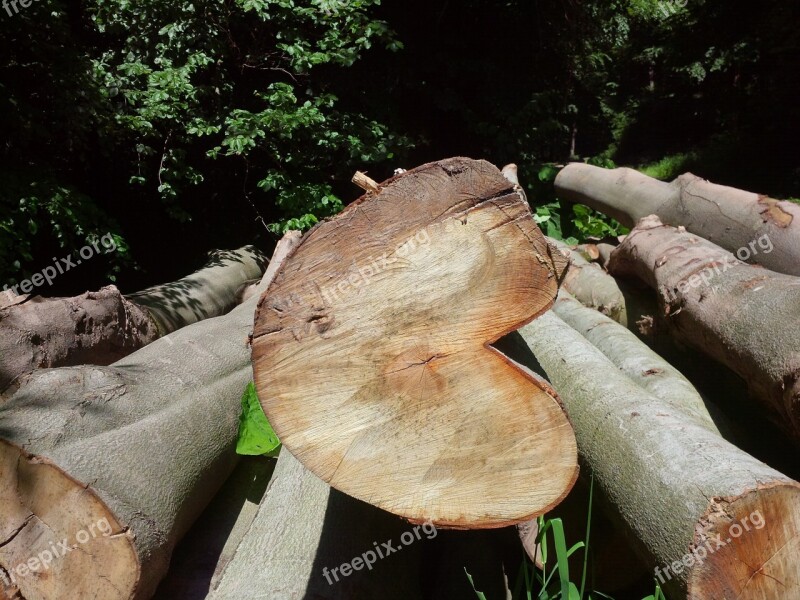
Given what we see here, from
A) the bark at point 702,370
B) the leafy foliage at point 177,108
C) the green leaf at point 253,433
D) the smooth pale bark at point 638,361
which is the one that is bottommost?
the bark at point 702,370

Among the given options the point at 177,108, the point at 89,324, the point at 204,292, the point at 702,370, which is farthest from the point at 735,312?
the point at 177,108

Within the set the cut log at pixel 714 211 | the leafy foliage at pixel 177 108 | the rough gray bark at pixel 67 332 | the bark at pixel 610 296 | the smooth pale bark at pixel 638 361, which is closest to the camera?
the smooth pale bark at pixel 638 361

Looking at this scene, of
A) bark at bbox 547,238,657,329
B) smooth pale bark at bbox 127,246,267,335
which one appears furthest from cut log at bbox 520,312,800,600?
smooth pale bark at bbox 127,246,267,335

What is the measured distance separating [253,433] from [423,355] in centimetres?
97

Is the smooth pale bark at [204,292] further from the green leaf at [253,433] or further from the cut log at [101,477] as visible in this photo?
the cut log at [101,477]

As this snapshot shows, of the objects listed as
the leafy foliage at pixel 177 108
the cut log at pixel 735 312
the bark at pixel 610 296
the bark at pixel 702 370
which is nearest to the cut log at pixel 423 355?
the cut log at pixel 735 312

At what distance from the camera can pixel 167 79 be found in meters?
4.44

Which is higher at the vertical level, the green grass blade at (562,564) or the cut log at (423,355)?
the cut log at (423,355)

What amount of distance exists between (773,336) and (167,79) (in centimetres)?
411

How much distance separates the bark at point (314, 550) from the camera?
1.67m

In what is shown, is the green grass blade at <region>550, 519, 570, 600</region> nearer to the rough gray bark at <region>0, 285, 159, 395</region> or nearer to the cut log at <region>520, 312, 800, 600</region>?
the cut log at <region>520, 312, 800, 600</region>

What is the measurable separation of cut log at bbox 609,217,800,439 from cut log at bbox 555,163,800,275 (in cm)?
35

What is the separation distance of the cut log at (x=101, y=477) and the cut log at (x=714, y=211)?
2534 mm

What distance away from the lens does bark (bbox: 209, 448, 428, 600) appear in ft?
5.47
